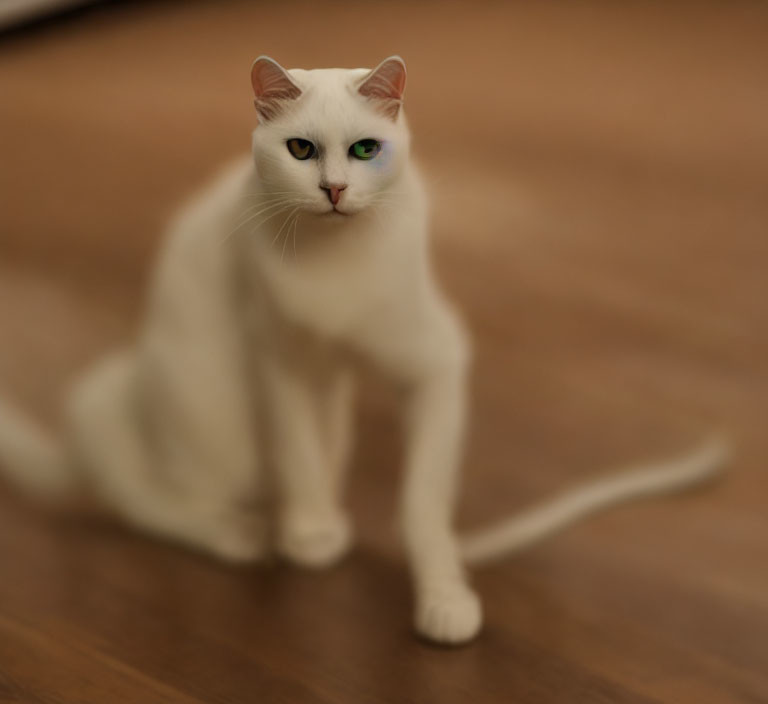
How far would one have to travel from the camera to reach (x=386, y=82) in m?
0.72

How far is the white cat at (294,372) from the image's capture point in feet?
2.43

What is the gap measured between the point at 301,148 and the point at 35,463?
1.89 ft

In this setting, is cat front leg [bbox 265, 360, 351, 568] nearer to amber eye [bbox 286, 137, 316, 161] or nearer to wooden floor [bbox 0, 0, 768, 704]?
wooden floor [bbox 0, 0, 768, 704]

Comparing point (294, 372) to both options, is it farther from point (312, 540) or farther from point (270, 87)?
point (270, 87)

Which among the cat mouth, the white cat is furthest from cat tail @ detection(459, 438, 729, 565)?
the cat mouth

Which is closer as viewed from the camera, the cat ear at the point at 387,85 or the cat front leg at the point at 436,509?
the cat ear at the point at 387,85

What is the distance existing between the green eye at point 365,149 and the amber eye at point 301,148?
0.03m

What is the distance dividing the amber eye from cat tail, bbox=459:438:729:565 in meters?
0.44

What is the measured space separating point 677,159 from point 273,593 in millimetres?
1145

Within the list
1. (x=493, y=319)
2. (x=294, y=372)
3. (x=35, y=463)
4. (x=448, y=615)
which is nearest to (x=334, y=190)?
(x=294, y=372)

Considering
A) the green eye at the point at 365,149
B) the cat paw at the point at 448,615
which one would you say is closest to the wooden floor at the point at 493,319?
the cat paw at the point at 448,615

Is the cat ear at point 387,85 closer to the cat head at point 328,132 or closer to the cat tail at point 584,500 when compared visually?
the cat head at point 328,132

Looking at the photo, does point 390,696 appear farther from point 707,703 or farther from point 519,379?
point 519,379

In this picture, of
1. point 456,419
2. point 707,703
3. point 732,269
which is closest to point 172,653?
point 456,419
